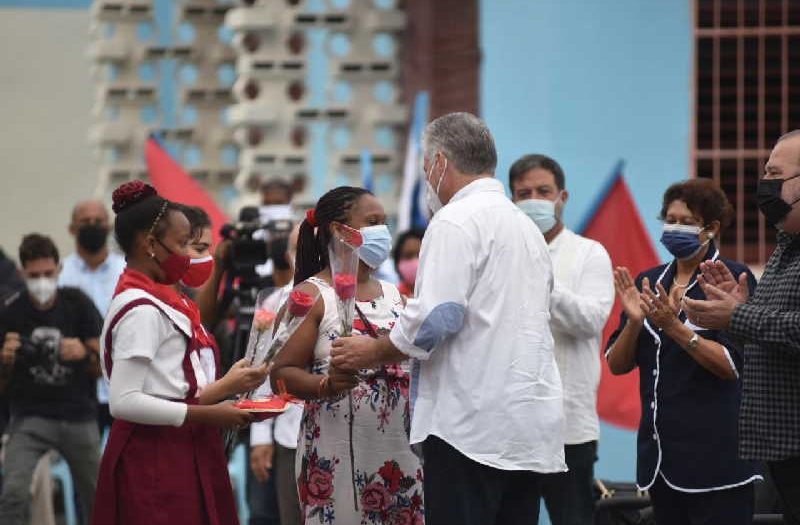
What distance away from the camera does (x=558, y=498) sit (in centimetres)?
709

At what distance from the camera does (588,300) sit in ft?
23.3

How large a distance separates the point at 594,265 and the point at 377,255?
164 cm

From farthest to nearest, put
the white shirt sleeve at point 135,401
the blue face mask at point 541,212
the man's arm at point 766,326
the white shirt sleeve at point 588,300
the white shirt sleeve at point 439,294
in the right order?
the blue face mask at point 541,212 < the white shirt sleeve at point 588,300 < the white shirt sleeve at point 135,401 < the white shirt sleeve at point 439,294 < the man's arm at point 766,326

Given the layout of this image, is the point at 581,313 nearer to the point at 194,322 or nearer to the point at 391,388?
the point at 391,388

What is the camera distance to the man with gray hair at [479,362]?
536 centimetres

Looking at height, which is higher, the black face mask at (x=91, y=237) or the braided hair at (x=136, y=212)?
the braided hair at (x=136, y=212)

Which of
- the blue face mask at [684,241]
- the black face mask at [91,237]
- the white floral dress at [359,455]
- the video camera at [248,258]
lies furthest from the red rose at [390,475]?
the black face mask at [91,237]

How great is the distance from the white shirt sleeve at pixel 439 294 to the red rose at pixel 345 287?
0.28 m

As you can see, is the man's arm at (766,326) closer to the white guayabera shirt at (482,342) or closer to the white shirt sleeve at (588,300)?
the white guayabera shirt at (482,342)

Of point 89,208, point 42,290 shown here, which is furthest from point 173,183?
point 42,290

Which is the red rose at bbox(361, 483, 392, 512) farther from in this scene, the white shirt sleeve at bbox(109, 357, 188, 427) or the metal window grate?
the metal window grate

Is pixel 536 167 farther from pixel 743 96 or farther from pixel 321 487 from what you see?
pixel 743 96

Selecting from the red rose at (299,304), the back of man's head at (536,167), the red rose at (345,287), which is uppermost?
the back of man's head at (536,167)

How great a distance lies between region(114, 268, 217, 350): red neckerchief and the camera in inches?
220
